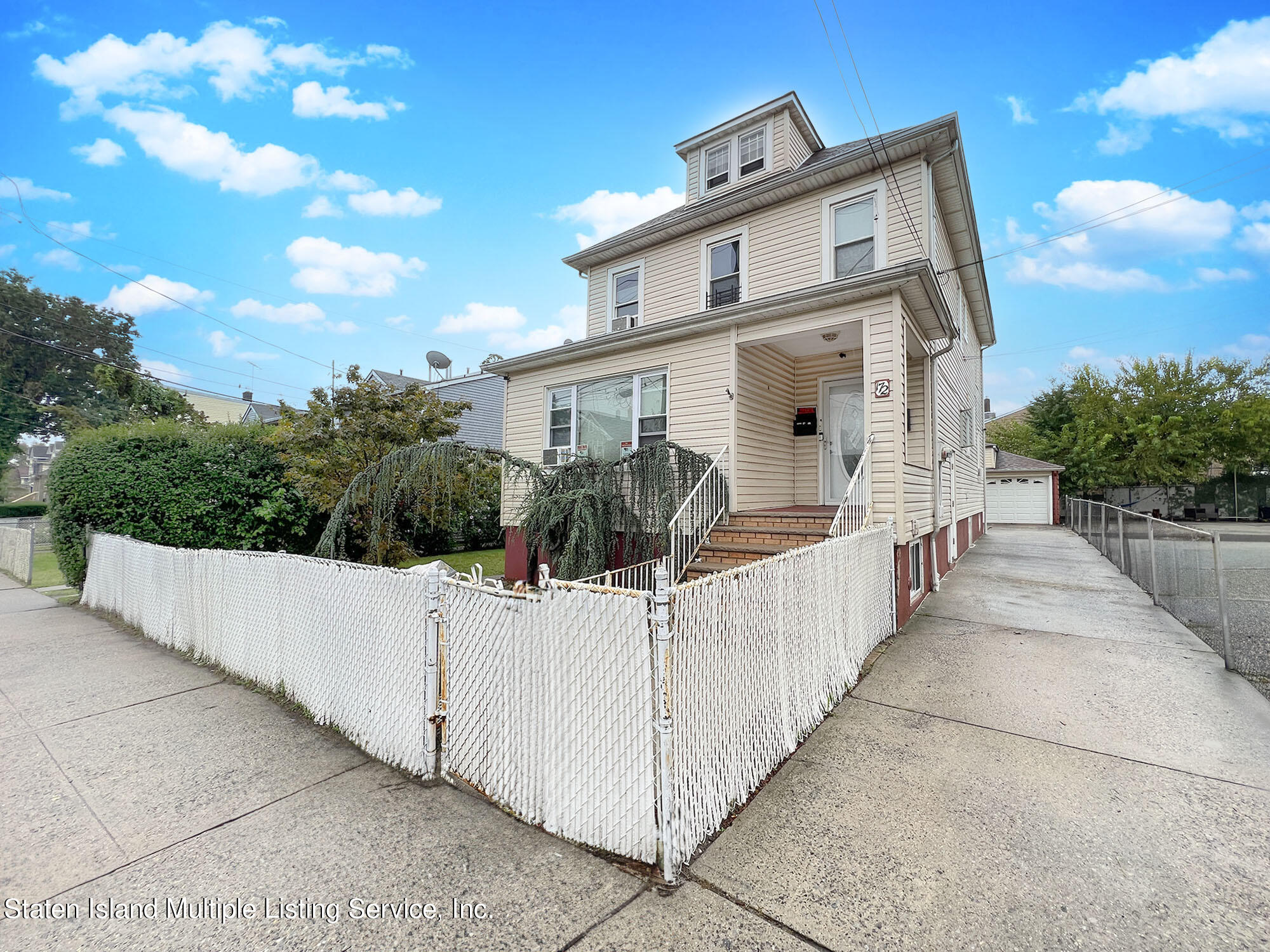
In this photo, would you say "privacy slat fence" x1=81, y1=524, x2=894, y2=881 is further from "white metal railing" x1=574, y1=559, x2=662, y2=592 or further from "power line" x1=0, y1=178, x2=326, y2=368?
"power line" x1=0, y1=178, x2=326, y2=368

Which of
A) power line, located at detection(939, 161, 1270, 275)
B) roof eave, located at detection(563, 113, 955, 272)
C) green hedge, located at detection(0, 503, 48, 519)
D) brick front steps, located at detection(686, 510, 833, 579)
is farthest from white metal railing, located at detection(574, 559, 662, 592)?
green hedge, located at detection(0, 503, 48, 519)

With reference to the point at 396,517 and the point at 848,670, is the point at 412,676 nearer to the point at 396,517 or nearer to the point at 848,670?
the point at 848,670

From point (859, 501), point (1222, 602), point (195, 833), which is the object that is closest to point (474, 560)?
point (859, 501)

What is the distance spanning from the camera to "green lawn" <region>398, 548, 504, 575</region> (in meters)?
11.2

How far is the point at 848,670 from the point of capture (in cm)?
454

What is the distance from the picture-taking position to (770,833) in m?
2.59

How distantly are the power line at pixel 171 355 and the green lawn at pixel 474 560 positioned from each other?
16.2 m

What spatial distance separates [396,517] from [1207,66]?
17.8 metres

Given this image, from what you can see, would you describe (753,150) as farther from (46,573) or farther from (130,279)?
(130,279)

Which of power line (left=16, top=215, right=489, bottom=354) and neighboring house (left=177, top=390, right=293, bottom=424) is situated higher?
power line (left=16, top=215, right=489, bottom=354)

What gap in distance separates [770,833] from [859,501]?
444 cm

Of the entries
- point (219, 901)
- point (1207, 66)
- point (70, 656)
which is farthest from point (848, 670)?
point (1207, 66)

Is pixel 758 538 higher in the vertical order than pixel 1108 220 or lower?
lower

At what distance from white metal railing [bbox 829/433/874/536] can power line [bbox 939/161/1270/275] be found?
466cm
